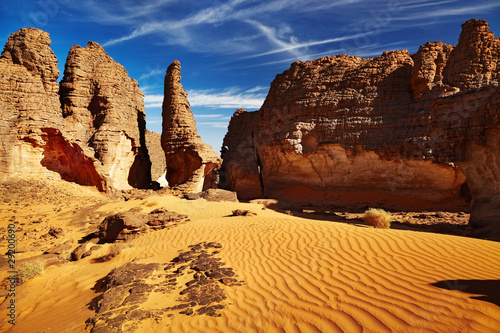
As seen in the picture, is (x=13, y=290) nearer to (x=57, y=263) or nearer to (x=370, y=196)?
(x=57, y=263)

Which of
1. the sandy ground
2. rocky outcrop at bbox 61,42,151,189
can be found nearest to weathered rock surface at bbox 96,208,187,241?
the sandy ground

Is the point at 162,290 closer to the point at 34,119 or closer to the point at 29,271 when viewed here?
the point at 29,271

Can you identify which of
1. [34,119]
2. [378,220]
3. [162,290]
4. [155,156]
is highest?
[34,119]

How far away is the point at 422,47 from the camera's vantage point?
15.2 metres

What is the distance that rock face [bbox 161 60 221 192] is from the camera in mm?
18359

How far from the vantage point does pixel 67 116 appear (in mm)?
16797

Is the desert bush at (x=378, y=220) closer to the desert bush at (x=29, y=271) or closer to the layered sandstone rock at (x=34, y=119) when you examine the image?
the desert bush at (x=29, y=271)

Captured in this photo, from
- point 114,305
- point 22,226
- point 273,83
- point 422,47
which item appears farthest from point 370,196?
point 22,226

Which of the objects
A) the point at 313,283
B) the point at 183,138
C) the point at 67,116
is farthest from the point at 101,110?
the point at 313,283

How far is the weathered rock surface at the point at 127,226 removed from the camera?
350 inches

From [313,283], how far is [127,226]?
7357 mm

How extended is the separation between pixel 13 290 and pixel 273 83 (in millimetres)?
18285

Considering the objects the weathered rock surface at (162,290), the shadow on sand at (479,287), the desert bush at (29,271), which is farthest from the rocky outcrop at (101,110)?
the shadow on sand at (479,287)

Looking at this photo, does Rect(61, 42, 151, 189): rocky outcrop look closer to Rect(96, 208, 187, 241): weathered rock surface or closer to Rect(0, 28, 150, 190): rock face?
Rect(0, 28, 150, 190): rock face
